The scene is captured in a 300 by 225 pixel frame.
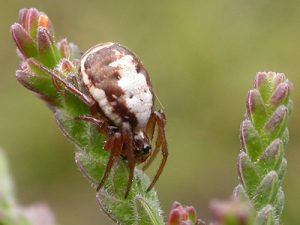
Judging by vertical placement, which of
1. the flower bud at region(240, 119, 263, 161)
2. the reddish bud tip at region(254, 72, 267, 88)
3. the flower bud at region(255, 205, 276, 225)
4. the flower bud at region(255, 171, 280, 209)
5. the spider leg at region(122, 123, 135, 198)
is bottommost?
the flower bud at region(255, 205, 276, 225)

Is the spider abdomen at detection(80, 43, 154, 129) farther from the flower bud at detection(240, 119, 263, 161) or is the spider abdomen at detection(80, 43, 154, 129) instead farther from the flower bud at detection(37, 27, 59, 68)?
the flower bud at detection(240, 119, 263, 161)

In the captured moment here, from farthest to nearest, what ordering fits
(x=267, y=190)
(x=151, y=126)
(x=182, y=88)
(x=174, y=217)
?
(x=182, y=88)
(x=151, y=126)
(x=267, y=190)
(x=174, y=217)

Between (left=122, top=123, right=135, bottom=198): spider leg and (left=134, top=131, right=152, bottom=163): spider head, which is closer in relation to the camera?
(left=122, top=123, right=135, bottom=198): spider leg

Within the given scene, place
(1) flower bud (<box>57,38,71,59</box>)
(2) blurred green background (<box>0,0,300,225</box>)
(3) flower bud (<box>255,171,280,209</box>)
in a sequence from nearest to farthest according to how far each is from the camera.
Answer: (3) flower bud (<box>255,171,280,209</box>) → (1) flower bud (<box>57,38,71,59</box>) → (2) blurred green background (<box>0,0,300,225</box>)

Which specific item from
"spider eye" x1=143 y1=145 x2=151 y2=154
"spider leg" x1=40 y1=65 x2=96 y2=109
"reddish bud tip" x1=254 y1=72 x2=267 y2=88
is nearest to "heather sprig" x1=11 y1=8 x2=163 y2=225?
"spider leg" x1=40 y1=65 x2=96 y2=109

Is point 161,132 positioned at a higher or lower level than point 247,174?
higher

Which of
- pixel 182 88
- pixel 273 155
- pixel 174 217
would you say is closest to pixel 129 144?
pixel 174 217

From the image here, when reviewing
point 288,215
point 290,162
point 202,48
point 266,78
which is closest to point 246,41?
point 202,48

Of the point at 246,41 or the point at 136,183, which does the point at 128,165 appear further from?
the point at 246,41

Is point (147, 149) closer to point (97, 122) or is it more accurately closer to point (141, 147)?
point (141, 147)
